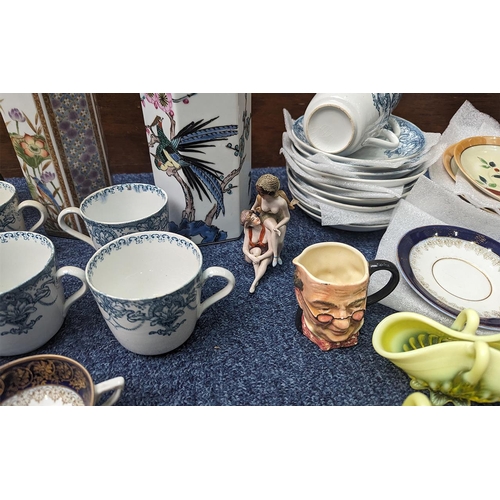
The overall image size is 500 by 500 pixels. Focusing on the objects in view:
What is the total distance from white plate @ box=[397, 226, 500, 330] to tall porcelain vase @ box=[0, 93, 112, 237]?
0.47 metres

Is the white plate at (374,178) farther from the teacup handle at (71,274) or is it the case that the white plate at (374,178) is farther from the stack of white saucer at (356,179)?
the teacup handle at (71,274)

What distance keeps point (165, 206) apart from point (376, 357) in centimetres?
34

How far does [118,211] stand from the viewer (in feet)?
2.13

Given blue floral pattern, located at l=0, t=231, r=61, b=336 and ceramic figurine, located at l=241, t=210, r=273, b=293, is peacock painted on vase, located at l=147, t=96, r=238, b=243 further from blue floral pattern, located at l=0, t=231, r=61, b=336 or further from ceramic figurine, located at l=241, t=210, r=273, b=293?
blue floral pattern, located at l=0, t=231, r=61, b=336

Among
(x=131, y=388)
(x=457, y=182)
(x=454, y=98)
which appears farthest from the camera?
(x=454, y=98)

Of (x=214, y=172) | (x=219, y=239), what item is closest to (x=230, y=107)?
(x=214, y=172)

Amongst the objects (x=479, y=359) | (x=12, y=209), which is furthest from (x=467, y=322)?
(x=12, y=209)

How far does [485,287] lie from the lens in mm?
536

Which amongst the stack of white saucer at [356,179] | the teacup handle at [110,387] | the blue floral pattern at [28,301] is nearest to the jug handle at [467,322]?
the stack of white saucer at [356,179]

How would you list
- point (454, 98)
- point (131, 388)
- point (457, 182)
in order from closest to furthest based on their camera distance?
point (131, 388) → point (457, 182) → point (454, 98)

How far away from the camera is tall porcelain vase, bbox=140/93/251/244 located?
56 cm

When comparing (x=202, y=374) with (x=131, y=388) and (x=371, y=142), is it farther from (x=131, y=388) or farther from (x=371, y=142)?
(x=371, y=142)

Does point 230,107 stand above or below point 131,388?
above

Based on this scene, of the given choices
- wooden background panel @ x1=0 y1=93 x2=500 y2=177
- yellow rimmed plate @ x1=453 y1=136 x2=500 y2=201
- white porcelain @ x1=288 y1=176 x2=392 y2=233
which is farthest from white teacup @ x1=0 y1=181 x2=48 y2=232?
yellow rimmed plate @ x1=453 y1=136 x2=500 y2=201
